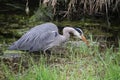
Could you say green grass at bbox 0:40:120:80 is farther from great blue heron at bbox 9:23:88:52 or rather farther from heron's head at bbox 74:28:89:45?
heron's head at bbox 74:28:89:45

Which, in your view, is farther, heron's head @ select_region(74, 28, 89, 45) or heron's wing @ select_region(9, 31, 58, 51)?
heron's head @ select_region(74, 28, 89, 45)

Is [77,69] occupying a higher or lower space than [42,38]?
lower

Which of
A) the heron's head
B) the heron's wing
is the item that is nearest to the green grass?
the heron's wing

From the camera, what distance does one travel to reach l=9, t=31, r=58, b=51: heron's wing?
20.8 ft

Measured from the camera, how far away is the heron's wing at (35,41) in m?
6.35

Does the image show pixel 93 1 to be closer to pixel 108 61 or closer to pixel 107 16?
pixel 107 16

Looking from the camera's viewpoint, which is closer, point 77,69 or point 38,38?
point 77,69

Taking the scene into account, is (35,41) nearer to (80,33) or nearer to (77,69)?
(80,33)

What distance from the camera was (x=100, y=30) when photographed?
764 cm

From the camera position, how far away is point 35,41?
21.4 ft

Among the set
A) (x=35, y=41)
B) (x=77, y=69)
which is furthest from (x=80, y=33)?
(x=77, y=69)

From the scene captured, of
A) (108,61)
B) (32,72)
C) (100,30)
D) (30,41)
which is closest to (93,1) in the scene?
(100,30)

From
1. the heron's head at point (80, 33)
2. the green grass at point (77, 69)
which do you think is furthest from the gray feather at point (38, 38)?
the green grass at point (77, 69)

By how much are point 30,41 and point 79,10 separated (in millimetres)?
2254
